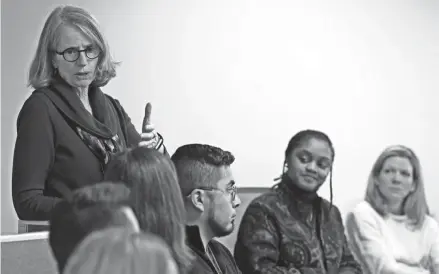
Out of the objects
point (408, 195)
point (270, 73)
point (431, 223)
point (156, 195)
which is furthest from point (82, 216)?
point (431, 223)

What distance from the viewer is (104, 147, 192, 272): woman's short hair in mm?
1176

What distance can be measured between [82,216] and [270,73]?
2.21m

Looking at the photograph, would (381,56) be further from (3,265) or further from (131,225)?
(131,225)

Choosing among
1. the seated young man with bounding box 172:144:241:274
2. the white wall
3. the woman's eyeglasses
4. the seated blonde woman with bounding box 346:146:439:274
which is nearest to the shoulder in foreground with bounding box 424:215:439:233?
the seated blonde woman with bounding box 346:146:439:274

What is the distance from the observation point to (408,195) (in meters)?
3.25

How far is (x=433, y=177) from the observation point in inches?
136

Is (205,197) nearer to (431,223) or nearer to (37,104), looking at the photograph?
(37,104)

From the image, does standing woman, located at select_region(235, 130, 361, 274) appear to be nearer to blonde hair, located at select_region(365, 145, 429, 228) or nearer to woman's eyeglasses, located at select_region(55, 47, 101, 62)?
Answer: blonde hair, located at select_region(365, 145, 429, 228)

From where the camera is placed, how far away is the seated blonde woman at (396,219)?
318 cm

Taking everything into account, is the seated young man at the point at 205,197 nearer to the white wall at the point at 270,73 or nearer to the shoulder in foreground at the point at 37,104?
the shoulder in foreground at the point at 37,104

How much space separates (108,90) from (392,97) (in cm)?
127

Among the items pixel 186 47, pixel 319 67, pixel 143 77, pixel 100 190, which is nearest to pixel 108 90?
pixel 143 77

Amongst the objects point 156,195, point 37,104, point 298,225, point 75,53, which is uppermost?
point 75,53

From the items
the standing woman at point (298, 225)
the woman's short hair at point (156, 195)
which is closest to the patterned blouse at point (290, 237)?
the standing woman at point (298, 225)
